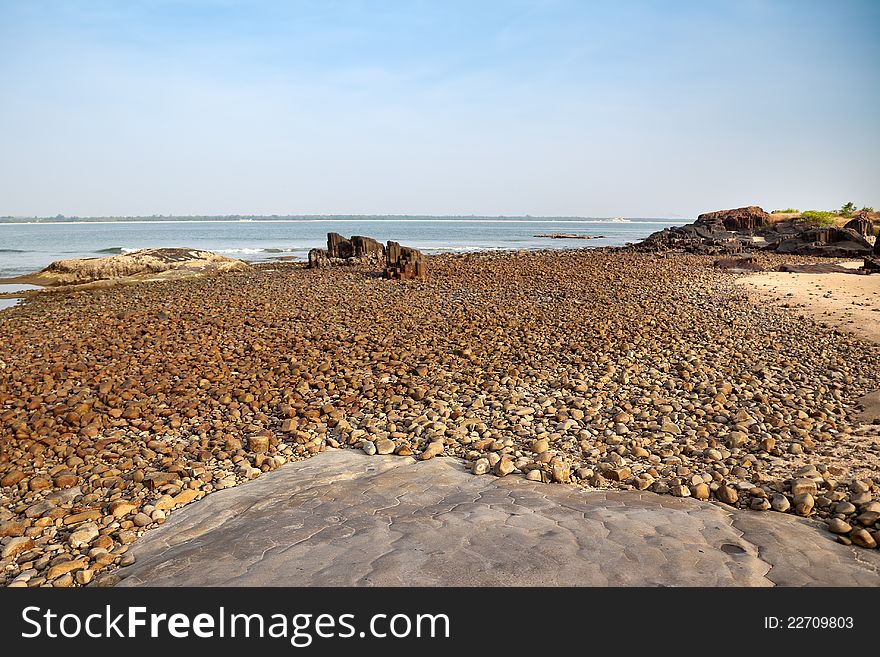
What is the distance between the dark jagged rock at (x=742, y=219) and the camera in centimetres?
4062

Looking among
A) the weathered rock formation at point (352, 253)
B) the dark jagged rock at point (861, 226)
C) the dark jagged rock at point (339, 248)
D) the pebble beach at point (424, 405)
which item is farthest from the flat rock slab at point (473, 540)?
the dark jagged rock at point (861, 226)

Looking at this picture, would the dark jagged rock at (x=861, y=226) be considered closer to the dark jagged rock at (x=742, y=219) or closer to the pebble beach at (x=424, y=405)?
the dark jagged rock at (x=742, y=219)

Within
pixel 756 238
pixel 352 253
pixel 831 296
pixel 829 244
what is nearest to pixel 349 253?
pixel 352 253

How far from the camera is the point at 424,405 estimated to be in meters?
7.08

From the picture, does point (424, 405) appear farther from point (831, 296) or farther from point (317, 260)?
point (317, 260)

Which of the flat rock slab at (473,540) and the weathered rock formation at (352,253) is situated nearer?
the flat rock slab at (473,540)

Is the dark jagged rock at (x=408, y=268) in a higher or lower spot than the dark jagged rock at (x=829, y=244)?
lower

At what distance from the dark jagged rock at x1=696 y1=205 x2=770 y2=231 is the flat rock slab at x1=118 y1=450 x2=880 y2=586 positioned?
1575 inches

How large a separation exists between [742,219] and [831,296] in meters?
29.0

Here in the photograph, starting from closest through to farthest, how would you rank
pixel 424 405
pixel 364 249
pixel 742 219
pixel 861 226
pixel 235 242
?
1. pixel 424 405
2. pixel 364 249
3. pixel 861 226
4. pixel 742 219
5. pixel 235 242

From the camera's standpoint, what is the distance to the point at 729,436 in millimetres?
5922

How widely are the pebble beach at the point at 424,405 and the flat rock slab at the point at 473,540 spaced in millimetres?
338
